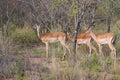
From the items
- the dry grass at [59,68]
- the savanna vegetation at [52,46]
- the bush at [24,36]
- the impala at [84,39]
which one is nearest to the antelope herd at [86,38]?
the impala at [84,39]

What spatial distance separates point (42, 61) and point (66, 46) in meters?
1.37

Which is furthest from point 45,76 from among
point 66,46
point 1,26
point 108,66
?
point 1,26

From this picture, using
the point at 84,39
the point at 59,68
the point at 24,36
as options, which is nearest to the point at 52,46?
the point at 84,39

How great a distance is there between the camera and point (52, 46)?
485 inches

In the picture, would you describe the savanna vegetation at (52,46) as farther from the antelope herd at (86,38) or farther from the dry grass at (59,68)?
the antelope herd at (86,38)

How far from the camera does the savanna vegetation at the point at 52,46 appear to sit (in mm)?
7945

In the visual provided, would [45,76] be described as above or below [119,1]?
below

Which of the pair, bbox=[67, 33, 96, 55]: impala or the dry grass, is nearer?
the dry grass

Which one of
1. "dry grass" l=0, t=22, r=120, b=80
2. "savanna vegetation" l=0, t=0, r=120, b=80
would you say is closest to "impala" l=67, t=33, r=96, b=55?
"savanna vegetation" l=0, t=0, r=120, b=80

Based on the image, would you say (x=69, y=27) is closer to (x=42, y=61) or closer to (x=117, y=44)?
(x=117, y=44)

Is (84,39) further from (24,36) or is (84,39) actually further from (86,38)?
(24,36)

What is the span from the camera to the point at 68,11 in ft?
35.0

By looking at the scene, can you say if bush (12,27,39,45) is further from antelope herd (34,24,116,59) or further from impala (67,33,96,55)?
impala (67,33,96,55)

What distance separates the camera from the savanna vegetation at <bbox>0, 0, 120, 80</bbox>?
7945mm
